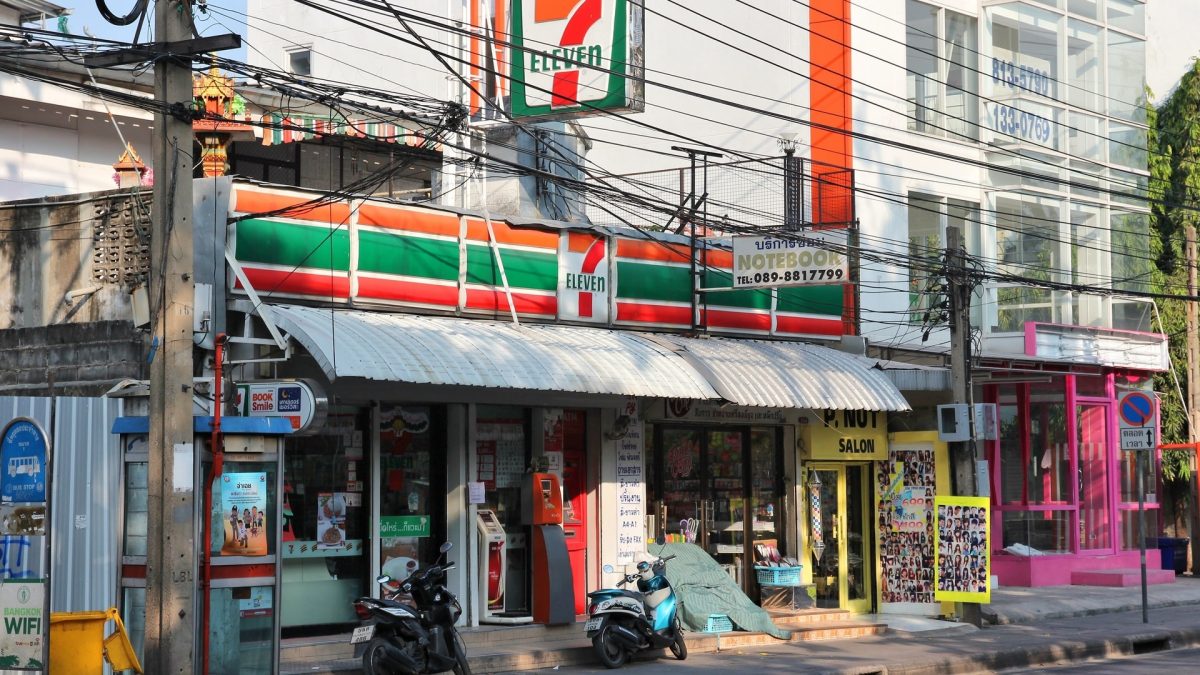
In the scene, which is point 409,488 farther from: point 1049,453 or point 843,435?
point 1049,453

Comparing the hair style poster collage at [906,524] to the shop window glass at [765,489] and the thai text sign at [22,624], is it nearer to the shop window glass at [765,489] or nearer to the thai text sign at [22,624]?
the shop window glass at [765,489]

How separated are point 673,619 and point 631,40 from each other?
714cm

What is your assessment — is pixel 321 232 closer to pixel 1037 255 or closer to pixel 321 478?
pixel 321 478

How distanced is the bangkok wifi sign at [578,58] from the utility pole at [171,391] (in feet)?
21.8

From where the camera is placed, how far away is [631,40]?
19.6m

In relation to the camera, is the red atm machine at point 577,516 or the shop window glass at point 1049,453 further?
the shop window glass at point 1049,453

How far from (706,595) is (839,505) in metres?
4.23

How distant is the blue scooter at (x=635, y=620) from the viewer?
17.2 meters

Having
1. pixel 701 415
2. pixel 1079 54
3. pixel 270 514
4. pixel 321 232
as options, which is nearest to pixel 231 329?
pixel 321 232

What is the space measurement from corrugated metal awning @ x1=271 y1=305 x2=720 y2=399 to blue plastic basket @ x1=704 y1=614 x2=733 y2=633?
2.89 meters

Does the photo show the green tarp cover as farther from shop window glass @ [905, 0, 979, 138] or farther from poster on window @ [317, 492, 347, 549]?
shop window glass @ [905, 0, 979, 138]

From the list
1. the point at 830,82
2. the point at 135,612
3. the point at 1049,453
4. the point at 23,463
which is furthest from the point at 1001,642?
the point at 23,463

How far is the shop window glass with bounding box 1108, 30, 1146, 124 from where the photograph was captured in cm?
3275

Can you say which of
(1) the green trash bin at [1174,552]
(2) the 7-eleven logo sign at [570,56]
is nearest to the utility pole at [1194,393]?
(1) the green trash bin at [1174,552]
